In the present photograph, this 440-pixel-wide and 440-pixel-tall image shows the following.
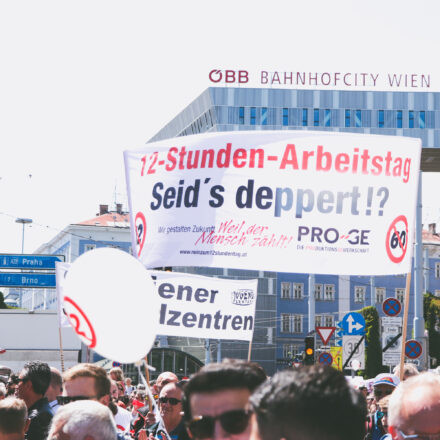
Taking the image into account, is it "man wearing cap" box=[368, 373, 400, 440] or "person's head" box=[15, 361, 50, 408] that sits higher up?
"person's head" box=[15, 361, 50, 408]

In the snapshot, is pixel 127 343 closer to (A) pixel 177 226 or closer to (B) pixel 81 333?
(B) pixel 81 333

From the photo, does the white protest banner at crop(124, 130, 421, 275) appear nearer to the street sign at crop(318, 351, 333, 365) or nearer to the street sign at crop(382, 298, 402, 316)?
the street sign at crop(382, 298, 402, 316)

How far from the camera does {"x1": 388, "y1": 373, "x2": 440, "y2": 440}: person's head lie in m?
3.43

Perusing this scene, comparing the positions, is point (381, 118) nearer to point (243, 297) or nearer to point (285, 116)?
point (285, 116)

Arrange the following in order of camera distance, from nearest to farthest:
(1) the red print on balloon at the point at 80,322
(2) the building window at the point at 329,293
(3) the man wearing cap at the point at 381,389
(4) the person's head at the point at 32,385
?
(1) the red print on balloon at the point at 80,322
(4) the person's head at the point at 32,385
(3) the man wearing cap at the point at 381,389
(2) the building window at the point at 329,293

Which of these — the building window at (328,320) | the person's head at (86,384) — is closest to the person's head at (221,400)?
the person's head at (86,384)

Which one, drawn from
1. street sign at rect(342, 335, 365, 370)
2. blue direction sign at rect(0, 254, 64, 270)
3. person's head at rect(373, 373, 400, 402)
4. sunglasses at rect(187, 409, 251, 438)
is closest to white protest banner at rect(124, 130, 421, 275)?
person's head at rect(373, 373, 400, 402)

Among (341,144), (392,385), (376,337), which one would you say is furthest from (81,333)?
(376,337)

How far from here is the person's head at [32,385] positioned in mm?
6863

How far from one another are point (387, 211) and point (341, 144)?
0.66 meters

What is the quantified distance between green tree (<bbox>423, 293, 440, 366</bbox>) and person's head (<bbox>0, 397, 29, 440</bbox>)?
2648 inches

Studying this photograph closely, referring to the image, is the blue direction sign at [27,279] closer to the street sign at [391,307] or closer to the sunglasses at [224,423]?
the street sign at [391,307]

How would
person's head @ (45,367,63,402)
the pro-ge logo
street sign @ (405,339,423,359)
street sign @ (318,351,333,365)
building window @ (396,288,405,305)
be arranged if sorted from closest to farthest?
person's head @ (45,367,63,402) → the pro-ge logo → street sign @ (318,351,333,365) → street sign @ (405,339,423,359) → building window @ (396,288,405,305)

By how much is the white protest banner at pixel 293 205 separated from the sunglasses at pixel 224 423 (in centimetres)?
448
